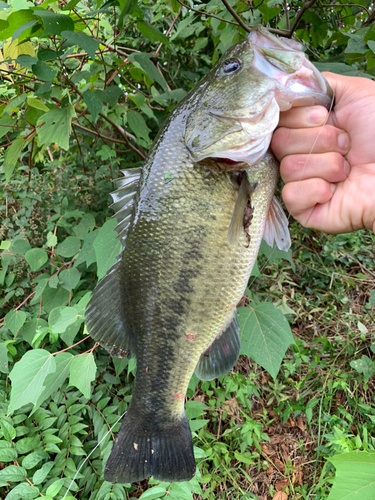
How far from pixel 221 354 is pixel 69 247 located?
1109 mm

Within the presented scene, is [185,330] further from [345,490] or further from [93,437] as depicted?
[93,437]

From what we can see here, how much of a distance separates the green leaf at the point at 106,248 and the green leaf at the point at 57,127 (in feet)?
1.42

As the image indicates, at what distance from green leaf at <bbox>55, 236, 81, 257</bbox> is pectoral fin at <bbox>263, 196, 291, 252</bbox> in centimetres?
115

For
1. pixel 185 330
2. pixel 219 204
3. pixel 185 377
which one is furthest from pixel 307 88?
pixel 185 377

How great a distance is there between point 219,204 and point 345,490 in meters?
1.08

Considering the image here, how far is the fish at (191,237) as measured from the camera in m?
0.98

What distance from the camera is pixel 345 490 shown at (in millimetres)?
1070

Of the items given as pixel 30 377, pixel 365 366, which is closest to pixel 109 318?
pixel 30 377

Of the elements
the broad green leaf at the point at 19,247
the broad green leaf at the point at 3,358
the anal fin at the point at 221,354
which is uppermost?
the broad green leaf at the point at 19,247

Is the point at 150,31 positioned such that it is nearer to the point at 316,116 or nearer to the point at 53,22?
the point at 53,22

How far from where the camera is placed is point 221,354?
126 centimetres

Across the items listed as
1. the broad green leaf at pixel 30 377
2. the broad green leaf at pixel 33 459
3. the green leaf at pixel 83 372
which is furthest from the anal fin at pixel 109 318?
the broad green leaf at pixel 33 459

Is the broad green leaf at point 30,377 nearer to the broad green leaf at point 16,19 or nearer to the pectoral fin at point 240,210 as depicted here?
the pectoral fin at point 240,210

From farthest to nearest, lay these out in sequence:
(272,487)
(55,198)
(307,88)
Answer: (55,198)
(272,487)
(307,88)
